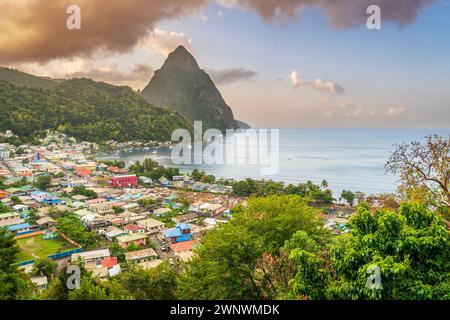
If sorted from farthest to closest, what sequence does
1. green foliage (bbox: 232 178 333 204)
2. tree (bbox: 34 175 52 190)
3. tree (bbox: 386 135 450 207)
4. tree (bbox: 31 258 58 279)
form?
tree (bbox: 34 175 52 190) → green foliage (bbox: 232 178 333 204) → tree (bbox: 31 258 58 279) → tree (bbox: 386 135 450 207)

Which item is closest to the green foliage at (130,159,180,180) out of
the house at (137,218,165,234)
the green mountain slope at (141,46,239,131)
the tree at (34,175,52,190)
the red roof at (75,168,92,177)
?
the red roof at (75,168,92,177)

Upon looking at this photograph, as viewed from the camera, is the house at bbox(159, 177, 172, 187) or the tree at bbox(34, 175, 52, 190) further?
the house at bbox(159, 177, 172, 187)

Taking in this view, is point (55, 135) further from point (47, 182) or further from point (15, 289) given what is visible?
point (15, 289)

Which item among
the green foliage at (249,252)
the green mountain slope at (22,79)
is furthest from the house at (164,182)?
the green mountain slope at (22,79)

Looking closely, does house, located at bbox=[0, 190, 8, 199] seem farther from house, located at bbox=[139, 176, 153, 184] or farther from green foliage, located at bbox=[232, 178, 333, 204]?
green foliage, located at bbox=[232, 178, 333, 204]

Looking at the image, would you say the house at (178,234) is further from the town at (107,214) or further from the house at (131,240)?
the house at (131,240)

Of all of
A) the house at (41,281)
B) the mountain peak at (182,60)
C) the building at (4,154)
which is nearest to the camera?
the house at (41,281)

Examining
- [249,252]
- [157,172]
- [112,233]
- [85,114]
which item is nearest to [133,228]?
[112,233]
